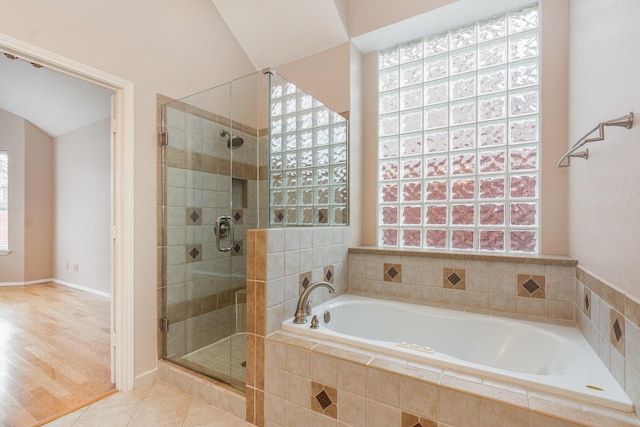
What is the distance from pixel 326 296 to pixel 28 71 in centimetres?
369

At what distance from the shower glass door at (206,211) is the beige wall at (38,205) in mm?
4005

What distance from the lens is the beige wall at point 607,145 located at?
998 millimetres


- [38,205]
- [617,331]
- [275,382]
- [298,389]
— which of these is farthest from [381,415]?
[38,205]

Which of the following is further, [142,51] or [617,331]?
[142,51]

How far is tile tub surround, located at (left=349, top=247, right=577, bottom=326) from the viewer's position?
173 cm

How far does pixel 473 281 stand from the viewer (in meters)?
1.96

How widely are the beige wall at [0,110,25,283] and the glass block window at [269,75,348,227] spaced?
15.7 feet

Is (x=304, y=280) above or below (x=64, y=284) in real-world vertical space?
above

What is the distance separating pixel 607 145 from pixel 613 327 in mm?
718

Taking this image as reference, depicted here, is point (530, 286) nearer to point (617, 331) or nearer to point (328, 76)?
point (617, 331)

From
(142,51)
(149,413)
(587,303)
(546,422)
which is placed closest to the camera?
(546,422)

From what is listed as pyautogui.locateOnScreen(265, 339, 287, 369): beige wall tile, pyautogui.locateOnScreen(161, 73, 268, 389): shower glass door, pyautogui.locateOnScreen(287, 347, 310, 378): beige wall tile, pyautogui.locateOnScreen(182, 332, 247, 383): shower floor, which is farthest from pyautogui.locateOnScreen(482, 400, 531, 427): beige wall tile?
pyautogui.locateOnScreen(161, 73, 268, 389): shower glass door

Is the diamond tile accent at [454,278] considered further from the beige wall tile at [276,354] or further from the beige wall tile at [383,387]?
the beige wall tile at [276,354]

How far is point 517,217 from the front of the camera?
6.70 ft
